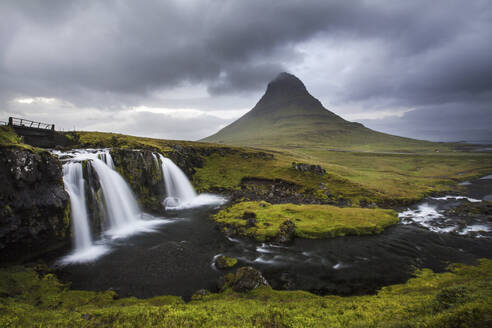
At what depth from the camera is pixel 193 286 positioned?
18.4 metres

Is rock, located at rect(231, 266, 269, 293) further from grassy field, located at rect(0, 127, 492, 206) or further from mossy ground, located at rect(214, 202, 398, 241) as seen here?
grassy field, located at rect(0, 127, 492, 206)

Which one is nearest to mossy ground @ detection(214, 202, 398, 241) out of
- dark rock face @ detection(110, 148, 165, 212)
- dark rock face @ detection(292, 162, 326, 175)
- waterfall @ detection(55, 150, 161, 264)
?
waterfall @ detection(55, 150, 161, 264)

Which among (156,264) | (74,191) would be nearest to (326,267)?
(156,264)

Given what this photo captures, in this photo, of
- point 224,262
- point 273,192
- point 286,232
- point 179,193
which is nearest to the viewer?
point 224,262

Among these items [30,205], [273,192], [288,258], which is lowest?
[288,258]

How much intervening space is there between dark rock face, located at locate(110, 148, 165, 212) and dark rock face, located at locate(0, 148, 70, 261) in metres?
14.7

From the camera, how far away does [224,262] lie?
71.9ft

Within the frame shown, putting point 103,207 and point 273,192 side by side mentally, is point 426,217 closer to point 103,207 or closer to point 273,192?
point 273,192

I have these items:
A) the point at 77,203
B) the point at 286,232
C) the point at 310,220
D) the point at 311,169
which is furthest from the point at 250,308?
the point at 311,169

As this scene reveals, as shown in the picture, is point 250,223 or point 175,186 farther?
point 175,186

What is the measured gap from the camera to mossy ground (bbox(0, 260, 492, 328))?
31.7 feet

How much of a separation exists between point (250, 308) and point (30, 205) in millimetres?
24878

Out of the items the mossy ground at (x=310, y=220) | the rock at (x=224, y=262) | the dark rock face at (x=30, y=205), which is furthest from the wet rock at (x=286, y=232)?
the dark rock face at (x=30, y=205)

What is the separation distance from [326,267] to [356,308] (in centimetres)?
846
